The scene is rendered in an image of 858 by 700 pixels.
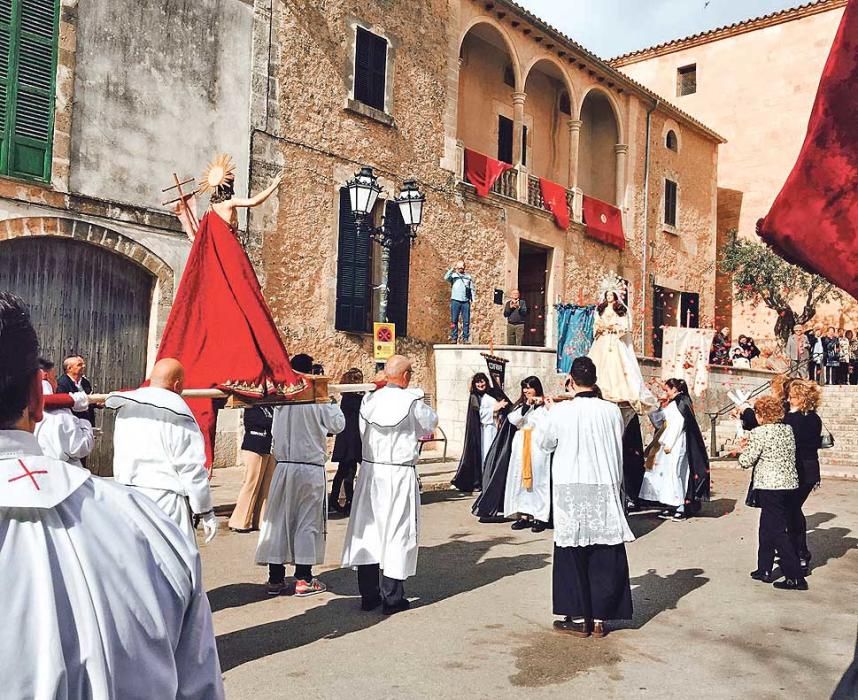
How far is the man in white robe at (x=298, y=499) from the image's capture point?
6406 mm

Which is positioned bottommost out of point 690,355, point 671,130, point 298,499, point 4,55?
point 298,499

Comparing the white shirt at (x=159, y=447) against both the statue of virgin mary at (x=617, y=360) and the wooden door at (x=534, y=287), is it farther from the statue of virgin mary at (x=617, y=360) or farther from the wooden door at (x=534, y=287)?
the wooden door at (x=534, y=287)

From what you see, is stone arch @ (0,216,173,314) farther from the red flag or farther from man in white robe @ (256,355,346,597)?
the red flag

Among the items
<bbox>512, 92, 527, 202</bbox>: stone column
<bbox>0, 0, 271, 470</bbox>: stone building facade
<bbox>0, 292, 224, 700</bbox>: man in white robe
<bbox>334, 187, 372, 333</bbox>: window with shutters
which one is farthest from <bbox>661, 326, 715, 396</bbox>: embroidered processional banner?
<bbox>0, 292, 224, 700</bbox>: man in white robe

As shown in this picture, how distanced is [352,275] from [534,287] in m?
6.86

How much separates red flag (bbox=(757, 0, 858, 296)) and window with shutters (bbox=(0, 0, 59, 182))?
38.1ft

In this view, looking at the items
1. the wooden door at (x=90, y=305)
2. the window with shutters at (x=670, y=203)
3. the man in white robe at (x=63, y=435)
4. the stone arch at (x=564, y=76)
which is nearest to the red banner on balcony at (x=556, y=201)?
the stone arch at (x=564, y=76)

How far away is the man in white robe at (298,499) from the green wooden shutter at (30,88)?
7.03 meters

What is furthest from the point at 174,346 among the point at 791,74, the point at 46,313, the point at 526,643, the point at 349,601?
the point at 791,74

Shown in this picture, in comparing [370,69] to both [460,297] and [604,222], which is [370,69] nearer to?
[460,297]

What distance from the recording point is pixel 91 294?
12055 millimetres

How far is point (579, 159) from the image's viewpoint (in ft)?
79.5

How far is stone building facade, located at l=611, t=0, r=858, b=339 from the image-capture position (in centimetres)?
2645

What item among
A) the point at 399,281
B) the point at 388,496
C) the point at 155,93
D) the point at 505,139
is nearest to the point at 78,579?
the point at 388,496
